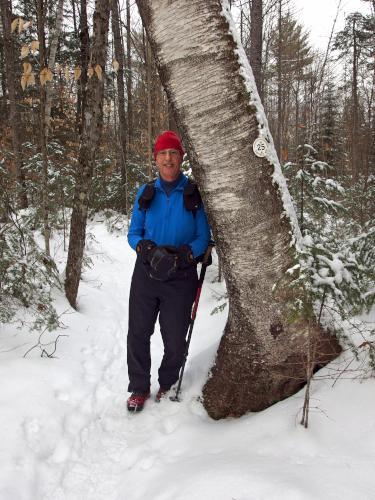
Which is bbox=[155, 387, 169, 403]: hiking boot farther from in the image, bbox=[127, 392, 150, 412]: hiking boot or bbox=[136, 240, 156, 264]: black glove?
bbox=[136, 240, 156, 264]: black glove

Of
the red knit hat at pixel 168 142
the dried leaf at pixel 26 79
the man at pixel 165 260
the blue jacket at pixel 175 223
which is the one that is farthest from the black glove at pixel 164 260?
the dried leaf at pixel 26 79

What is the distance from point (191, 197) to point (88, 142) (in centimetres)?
251

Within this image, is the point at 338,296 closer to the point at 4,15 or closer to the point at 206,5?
the point at 206,5

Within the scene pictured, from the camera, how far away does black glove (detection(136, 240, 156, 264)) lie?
2770mm

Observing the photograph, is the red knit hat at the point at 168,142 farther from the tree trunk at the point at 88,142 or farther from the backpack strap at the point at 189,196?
the tree trunk at the point at 88,142

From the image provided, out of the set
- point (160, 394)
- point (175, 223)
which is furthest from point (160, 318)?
point (175, 223)

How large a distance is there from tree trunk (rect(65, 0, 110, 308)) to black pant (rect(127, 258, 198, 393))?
6.90ft

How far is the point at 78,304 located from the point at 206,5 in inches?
175

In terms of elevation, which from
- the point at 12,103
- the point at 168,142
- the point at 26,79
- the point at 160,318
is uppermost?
the point at 12,103

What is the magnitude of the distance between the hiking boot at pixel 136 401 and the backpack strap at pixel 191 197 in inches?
64.6

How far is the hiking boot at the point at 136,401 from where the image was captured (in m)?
3.02

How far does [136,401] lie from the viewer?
3.04m

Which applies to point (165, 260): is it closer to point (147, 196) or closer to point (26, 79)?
point (147, 196)

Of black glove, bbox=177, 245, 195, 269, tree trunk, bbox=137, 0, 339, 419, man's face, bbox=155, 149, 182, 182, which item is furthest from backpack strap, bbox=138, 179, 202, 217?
tree trunk, bbox=137, 0, 339, 419
